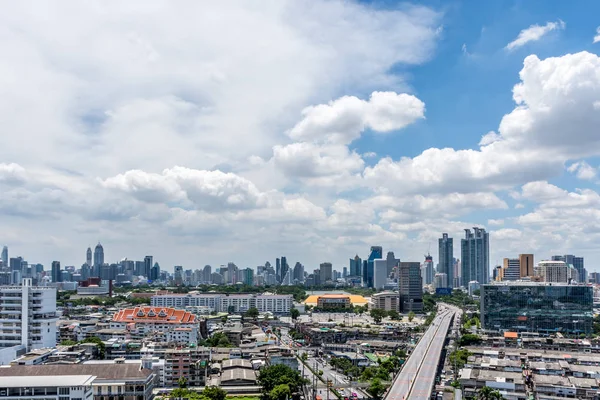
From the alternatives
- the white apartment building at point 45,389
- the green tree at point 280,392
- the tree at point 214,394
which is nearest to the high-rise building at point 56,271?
the tree at point 214,394

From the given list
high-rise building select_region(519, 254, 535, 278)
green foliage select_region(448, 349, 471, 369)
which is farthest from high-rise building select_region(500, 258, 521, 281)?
green foliage select_region(448, 349, 471, 369)

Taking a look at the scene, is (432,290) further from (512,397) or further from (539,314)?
(512,397)

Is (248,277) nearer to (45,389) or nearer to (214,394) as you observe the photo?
(214,394)

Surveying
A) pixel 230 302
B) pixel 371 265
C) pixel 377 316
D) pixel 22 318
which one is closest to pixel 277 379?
pixel 22 318

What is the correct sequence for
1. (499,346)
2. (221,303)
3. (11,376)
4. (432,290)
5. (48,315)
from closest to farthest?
(11,376) → (48,315) → (499,346) → (221,303) → (432,290)

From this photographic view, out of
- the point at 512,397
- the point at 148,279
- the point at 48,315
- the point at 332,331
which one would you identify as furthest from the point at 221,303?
the point at 148,279

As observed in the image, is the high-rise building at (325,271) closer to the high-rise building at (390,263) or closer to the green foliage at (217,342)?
the high-rise building at (390,263)
